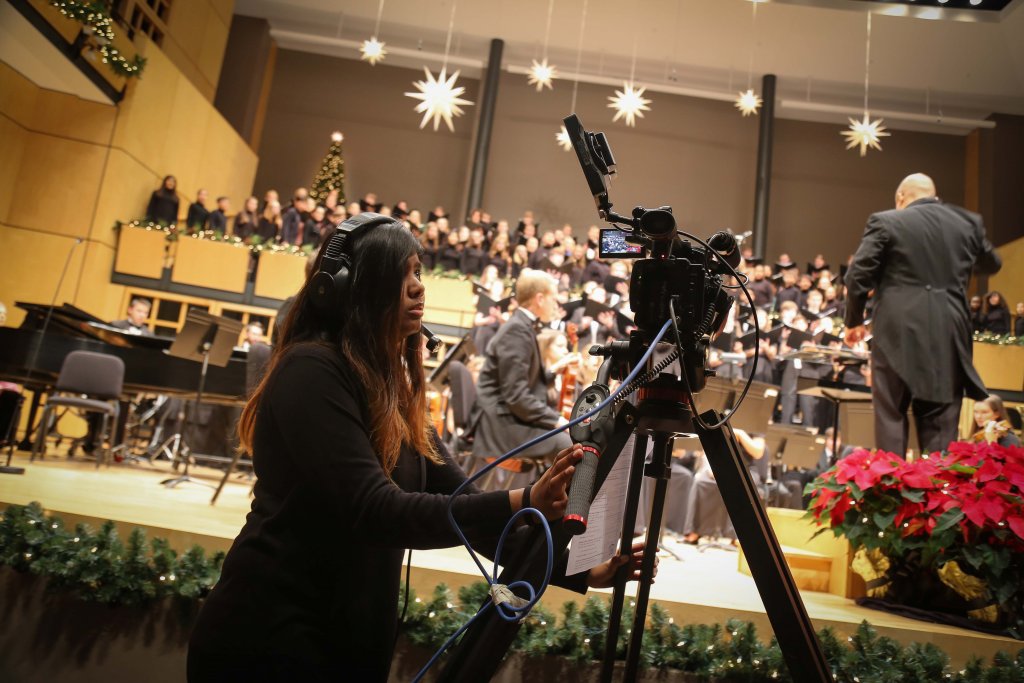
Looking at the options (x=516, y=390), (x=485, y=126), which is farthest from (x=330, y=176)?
(x=516, y=390)

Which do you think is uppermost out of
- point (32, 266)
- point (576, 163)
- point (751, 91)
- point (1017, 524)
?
point (751, 91)

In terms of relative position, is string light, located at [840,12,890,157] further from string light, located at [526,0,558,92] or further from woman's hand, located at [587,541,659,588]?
woman's hand, located at [587,541,659,588]

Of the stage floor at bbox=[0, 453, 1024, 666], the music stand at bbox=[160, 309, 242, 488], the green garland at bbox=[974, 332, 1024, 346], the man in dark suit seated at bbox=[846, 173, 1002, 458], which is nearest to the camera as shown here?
the stage floor at bbox=[0, 453, 1024, 666]

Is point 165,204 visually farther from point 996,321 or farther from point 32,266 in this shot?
point 996,321

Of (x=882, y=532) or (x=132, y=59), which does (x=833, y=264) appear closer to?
(x=132, y=59)

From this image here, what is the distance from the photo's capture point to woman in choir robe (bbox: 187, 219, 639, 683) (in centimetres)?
121

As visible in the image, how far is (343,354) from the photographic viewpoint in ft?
4.50

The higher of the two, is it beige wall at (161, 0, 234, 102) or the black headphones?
beige wall at (161, 0, 234, 102)

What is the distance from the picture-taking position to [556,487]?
3.84 ft

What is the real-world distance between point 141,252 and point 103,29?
A: 352 centimetres

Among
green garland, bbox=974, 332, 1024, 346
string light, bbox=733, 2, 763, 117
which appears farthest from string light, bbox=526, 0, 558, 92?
green garland, bbox=974, 332, 1024, 346

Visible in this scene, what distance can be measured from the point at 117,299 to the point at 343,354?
11822mm

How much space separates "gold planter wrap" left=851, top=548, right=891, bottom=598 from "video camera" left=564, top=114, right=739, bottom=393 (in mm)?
1973

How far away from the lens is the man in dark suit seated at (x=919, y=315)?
3332 mm
